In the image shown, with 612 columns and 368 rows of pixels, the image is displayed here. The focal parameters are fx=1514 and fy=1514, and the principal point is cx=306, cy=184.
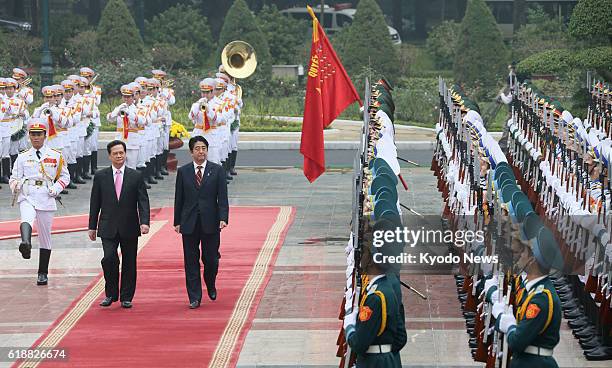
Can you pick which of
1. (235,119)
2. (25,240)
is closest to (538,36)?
(235,119)

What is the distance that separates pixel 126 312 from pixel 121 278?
32cm

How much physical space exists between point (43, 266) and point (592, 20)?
11.1 metres

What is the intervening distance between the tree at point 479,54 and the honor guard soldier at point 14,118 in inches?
642

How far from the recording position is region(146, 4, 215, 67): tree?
44969 millimetres

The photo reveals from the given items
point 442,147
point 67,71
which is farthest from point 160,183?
point 67,71

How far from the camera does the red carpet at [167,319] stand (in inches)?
465

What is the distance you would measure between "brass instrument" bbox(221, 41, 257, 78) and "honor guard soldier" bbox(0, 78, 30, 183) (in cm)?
443

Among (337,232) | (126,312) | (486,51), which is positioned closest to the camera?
(126,312)

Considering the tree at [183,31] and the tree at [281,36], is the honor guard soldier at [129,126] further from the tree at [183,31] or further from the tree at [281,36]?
the tree at [183,31]

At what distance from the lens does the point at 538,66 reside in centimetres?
2408

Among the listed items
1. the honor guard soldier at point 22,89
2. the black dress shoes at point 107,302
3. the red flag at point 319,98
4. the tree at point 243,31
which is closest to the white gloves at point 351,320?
the black dress shoes at point 107,302

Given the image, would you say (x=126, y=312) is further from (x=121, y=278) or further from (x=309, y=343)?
(x=309, y=343)

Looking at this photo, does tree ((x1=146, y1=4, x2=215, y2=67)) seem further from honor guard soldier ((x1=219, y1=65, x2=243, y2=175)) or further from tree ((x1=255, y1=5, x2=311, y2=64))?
honor guard soldier ((x1=219, y1=65, x2=243, y2=175))

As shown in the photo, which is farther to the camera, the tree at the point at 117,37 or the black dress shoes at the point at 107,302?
the tree at the point at 117,37
